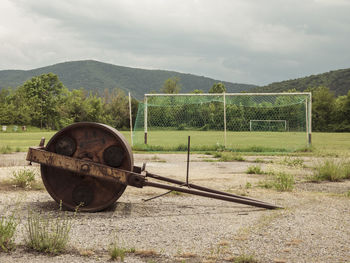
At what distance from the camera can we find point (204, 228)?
4.99 m

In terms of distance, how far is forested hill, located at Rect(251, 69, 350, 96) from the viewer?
98.6 metres

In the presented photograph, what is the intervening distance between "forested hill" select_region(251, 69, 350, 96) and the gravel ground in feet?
317

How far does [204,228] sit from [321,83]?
105 m

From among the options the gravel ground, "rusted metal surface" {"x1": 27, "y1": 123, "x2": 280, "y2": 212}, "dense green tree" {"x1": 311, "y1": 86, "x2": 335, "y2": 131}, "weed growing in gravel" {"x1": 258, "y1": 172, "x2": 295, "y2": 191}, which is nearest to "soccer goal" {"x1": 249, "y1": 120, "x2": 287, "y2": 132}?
"weed growing in gravel" {"x1": 258, "y1": 172, "x2": 295, "y2": 191}

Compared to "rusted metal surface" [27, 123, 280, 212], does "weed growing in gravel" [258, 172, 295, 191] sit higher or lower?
lower

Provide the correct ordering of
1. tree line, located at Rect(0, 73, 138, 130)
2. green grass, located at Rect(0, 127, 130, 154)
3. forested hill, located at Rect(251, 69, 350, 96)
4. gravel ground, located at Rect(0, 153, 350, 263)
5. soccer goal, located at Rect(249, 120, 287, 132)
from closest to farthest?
1. gravel ground, located at Rect(0, 153, 350, 263)
2. green grass, located at Rect(0, 127, 130, 154)
3. soccer goal, located at Rect(249, 120, 287, 132)
4. tree line, located at Rect(0, 73, 138, 130)
5. forested hill, located at Rect(251, 69, 350, 96)

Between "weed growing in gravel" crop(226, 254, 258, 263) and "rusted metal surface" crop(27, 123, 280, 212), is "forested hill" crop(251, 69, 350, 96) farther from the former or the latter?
"weed growing in gravel" crop(226, 254, 258, 263)

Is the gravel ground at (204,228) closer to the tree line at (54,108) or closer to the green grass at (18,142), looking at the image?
the green grass at (18,142)

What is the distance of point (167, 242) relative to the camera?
14.4 ft

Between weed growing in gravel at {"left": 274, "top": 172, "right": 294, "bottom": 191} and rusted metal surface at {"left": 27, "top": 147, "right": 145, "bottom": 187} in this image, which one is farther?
weed growing in gravel at {"left": 274, "top": 172, "right": 294, "bottom": 191}

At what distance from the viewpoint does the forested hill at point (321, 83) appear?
3880 inches

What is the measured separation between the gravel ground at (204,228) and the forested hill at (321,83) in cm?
9658

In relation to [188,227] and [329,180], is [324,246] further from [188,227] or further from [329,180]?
[329,180]

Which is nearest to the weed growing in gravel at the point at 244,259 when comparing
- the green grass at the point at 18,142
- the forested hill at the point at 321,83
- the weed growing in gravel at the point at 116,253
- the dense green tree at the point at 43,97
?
the weed growing in gravel at the point at 116,253
